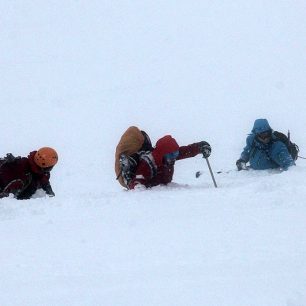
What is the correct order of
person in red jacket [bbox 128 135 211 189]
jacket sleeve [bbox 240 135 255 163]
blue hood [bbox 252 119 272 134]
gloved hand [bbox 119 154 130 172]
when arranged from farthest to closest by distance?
jacket sleeve [bbox 240 135 255 163] → blue hood [bbox 252 119 272 134] → gloved hand [bbox 119 154 130 172] → person in red jacket [bbox 128 135 211 189]

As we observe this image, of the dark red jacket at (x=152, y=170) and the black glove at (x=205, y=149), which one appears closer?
the dark red jacket at (x=152, y=170)

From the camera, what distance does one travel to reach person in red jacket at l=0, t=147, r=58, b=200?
7.71 meters

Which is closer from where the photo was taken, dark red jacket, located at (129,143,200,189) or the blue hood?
dark red jacket, located at (129,143,200,189)

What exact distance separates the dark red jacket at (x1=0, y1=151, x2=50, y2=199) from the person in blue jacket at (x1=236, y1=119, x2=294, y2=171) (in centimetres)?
382

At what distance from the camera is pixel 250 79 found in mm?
33469

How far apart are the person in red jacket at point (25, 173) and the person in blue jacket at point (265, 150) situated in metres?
3.66

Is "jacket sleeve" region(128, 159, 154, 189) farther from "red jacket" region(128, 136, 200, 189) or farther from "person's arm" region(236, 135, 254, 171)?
"person's arm" region(236, 135, 254, 171)

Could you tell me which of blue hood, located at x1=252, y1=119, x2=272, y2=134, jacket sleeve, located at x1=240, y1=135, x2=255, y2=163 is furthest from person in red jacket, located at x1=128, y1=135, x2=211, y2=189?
jacket sleeve, located at x1=240, y1=135, x2=255, y2=163

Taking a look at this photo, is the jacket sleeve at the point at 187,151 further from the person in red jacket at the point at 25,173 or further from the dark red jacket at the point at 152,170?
the person in red jacket at the point at 25,173

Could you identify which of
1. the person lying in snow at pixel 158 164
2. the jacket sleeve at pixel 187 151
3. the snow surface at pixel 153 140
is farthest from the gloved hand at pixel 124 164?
the jacket sleeve at pixel 187 151

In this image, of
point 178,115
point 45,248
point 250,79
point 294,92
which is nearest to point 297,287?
point 45,248

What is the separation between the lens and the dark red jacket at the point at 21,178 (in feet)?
25.3

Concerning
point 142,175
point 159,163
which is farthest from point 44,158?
point 159,163

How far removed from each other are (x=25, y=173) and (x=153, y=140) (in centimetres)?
1441
